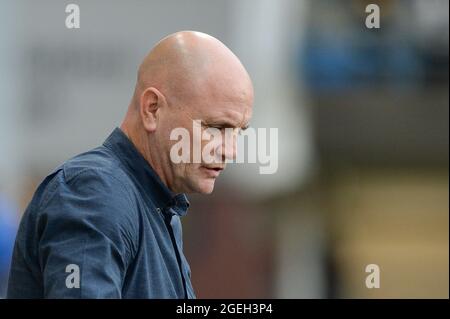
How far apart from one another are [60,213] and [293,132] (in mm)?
6641

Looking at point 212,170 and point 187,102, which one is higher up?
point 187,102

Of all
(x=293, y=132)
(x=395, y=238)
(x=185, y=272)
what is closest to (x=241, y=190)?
(x=293, y=132)

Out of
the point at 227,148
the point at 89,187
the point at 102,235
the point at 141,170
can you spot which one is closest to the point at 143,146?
the point at 141,170

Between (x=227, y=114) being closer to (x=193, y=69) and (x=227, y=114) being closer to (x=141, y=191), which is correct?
(x=193, y=69)

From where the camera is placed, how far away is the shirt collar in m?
2.65

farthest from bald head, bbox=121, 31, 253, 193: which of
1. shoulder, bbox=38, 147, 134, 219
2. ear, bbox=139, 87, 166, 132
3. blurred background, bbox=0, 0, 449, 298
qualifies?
blurred background, bbox=0, 0, 449, 298

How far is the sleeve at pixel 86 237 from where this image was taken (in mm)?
2240

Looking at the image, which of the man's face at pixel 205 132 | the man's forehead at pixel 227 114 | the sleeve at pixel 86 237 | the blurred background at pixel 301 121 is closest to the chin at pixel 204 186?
the man's face at pixel 205 132

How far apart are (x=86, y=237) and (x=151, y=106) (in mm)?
553

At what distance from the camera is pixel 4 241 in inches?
305

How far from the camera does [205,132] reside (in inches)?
106

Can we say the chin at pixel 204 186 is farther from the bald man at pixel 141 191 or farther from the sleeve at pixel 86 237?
the sleeve at pixel 86 237

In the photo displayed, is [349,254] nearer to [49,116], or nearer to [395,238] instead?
[395,238]

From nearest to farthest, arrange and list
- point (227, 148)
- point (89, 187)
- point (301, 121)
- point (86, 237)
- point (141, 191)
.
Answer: point (86, 237)
point (89, 187)
point (141, 191)
point (227, 148)
point (301, 121)
